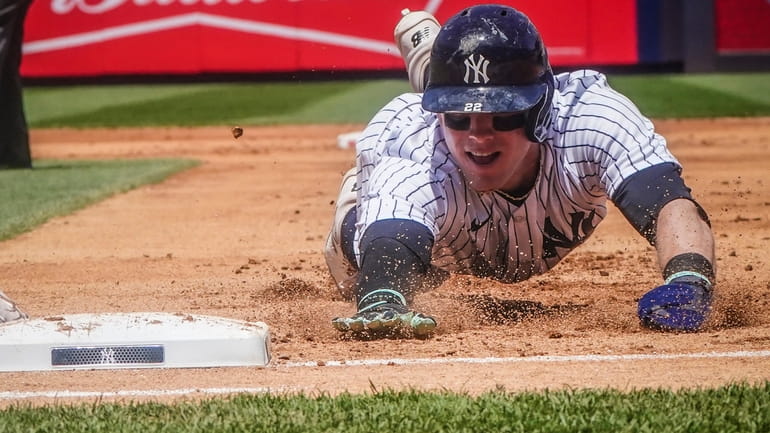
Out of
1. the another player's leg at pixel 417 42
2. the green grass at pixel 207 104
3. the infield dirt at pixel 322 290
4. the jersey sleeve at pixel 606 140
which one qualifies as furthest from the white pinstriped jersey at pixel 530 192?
the green grass at pixel 207 104

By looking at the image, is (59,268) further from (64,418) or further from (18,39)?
(18,39)

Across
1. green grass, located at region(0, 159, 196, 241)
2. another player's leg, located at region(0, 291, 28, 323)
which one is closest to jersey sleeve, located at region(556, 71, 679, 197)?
another player's leg, located at region(0, 291, 28, 323)

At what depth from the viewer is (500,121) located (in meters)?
4.44

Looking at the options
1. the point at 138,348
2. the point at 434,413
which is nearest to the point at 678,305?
the point at 434,413

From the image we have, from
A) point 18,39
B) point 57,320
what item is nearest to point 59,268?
point 57,320

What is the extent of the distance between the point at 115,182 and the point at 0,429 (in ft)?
25.6

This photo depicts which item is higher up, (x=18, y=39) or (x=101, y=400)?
(x=18, y=39)

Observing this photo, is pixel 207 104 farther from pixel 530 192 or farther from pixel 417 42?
pixel 530 192

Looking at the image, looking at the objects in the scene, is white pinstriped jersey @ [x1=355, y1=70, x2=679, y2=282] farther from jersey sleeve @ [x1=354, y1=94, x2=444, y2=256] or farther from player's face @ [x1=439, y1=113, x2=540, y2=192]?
player's face @ [x1=439, y1=113, x2=540, y2=192]

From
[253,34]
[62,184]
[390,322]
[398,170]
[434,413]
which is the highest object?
[253,34]

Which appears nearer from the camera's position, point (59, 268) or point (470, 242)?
point (470, 242)

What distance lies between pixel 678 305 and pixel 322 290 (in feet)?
6.33

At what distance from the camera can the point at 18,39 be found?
11.4 metres

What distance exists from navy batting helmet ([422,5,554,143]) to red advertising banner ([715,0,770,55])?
609 inches
